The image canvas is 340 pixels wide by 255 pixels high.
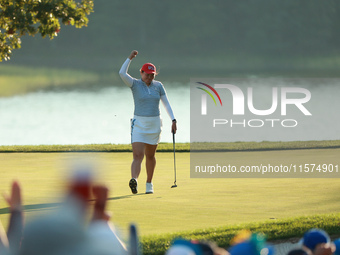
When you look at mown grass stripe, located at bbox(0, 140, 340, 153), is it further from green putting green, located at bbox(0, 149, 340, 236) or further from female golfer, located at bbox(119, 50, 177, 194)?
female golfer, located at bbox(119, 50, 177, 194)

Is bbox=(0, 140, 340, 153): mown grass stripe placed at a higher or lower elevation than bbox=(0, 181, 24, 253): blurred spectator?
higher

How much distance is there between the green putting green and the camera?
24.8 feet

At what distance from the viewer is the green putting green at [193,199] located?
7.57 metres

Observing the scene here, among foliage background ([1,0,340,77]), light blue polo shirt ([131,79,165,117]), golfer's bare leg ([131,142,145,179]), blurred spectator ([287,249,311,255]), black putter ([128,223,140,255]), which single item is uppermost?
foliage background ([1,0,340,77])

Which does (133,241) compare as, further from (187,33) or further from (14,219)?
(187,33)

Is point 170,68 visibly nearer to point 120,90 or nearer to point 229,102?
point 120,90

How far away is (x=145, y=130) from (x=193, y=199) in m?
1.53

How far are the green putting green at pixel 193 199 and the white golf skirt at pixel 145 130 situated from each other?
2.52ft

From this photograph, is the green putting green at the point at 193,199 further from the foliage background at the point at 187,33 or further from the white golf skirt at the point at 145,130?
the foliage background at the point at 187,33

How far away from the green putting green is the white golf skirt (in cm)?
77

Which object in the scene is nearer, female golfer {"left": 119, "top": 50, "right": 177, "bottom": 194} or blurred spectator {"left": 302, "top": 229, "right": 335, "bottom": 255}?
blurred spectator {"left": 302, "top": 229, "right": 335, "bottom": 255}

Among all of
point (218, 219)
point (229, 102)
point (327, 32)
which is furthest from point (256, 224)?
point (327, 32)

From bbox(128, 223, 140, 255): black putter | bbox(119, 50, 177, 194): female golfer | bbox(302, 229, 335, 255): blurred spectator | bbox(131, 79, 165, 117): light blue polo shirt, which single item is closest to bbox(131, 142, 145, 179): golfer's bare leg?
bbox(119, 50, 177, 194): female golfer

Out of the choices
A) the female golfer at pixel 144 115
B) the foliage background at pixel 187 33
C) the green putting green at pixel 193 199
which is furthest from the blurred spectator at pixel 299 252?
the foliage background at pixel 187 33
